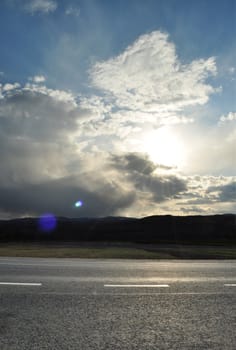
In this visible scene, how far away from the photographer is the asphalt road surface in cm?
518

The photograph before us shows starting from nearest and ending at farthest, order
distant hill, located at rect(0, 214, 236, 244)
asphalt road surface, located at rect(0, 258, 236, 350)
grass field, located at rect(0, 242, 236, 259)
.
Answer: asphalt road surface, located at rect(0, 258, 236, 350)
grass field, located at rect(0, 242, 236, 259)
distant hill, located at rect(0, 214, 236, 244)

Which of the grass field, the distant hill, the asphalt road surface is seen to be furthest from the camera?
the distant hill

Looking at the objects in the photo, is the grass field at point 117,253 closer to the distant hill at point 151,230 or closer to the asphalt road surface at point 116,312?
the asphalt road surface at point 116,312

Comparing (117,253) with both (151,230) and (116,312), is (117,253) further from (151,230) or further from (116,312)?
(151,230)

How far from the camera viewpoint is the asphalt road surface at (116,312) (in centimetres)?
518

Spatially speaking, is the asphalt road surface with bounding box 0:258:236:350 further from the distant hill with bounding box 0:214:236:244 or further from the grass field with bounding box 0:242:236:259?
the distant hill with bounding box 0:214:236:244

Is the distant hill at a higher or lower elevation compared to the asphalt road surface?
higher

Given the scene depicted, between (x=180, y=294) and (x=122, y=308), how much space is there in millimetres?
1915

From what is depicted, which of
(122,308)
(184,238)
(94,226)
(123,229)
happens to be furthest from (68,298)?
(94,226)

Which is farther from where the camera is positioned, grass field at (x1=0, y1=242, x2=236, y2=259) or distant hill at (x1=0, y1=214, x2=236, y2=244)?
distant hill at (x1=0, y1=214, x2=236, y2=244)

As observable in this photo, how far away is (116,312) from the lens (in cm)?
670

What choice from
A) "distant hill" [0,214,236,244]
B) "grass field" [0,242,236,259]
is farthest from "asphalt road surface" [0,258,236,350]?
"distant hill" [0,214,236,244]

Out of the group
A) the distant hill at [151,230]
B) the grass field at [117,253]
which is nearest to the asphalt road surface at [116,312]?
the grass field at [117,253]

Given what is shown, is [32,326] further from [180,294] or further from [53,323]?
[180,294]
